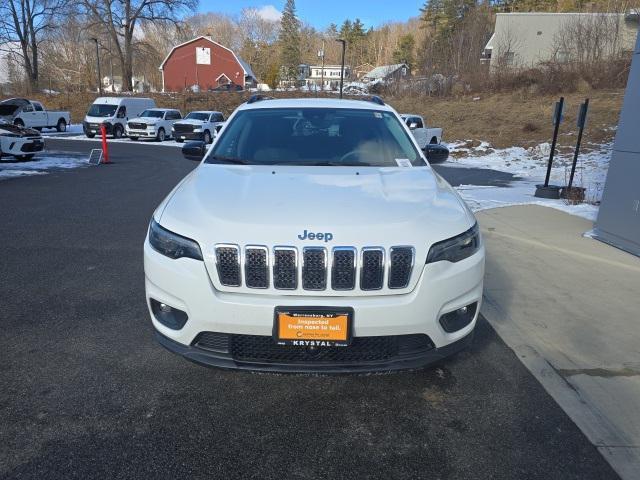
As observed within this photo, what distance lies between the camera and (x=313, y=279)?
237cm

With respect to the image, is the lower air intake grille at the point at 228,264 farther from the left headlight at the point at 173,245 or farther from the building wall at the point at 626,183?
the building wall at the point at 626,183

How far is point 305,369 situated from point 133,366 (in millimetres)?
1360

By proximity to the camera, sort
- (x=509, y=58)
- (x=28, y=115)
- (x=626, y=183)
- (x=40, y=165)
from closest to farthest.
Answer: (x=626, y=183) → (x=40, y=165) → (x=28, y=115) → (x=509, y=58)

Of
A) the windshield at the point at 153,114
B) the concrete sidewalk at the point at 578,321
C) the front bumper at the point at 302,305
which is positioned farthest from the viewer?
the windshield at the point at 153,114

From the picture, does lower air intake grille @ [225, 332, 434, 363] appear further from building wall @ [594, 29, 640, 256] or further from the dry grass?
A: the dry grass

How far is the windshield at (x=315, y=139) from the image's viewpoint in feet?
12.1

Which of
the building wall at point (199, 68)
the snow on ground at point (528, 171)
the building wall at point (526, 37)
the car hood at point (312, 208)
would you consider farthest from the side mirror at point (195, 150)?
the building wall at point (199, 68)

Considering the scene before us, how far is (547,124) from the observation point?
75.0 feet

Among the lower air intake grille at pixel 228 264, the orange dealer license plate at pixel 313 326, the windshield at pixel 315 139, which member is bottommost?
the orange dealer license plate at pixel 313 326

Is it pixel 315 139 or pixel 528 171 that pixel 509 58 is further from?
pixel 315 139

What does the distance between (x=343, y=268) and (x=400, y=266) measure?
11.8 inches

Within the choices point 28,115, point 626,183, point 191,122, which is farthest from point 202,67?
point 626,183

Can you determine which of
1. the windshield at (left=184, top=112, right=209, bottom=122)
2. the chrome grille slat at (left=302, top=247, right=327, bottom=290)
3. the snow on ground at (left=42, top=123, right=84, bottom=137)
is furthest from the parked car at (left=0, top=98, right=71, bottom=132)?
the chrome grille slat at (left=302, top=247, right=327, bottom=290)

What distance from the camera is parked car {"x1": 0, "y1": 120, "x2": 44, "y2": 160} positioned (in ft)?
43.0
